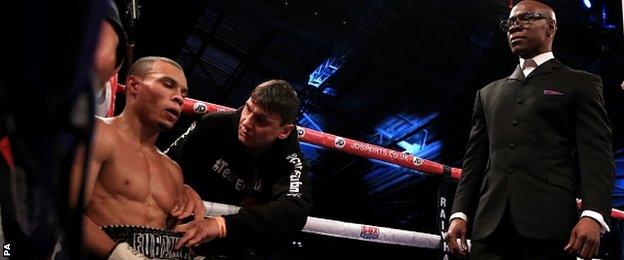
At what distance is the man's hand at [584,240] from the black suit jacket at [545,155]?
63 millimetres

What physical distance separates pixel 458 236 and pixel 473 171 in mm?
240

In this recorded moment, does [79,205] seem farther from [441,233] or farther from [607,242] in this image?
[607,242]

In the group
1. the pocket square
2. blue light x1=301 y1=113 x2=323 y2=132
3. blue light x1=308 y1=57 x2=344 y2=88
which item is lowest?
the pocket square

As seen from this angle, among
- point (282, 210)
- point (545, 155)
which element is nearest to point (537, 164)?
point (545, 155)

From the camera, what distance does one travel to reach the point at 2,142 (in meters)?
0.58

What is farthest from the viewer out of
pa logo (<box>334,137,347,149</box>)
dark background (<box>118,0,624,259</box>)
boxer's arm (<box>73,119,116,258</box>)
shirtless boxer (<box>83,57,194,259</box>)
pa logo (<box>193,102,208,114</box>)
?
dark background (<box>118,0,624,259</box>)

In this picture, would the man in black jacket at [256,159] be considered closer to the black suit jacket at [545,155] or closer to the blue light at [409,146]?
the black suit jacket at [545,155]

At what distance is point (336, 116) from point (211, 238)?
7.13m

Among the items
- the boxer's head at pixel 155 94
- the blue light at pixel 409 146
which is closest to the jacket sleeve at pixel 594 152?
the boxer's head at pixel 155 94

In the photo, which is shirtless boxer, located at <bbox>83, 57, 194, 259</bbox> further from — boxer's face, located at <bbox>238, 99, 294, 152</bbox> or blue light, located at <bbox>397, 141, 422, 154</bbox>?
blue light, located at <bbox>397, 141, 422, 154</bbox>

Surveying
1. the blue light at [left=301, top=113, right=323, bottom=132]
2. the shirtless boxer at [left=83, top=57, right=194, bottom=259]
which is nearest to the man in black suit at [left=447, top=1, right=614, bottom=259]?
the shirtless boxer at [left=83, top=57, right=194, bottom=259]

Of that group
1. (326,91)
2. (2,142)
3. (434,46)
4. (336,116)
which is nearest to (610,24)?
(434,46)

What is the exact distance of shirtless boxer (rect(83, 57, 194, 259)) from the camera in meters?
1.37

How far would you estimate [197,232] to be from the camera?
158cm
